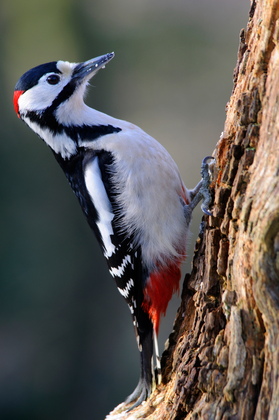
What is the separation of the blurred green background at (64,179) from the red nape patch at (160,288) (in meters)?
2.56

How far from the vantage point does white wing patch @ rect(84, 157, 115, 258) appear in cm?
262

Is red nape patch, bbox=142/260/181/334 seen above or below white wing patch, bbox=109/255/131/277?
below

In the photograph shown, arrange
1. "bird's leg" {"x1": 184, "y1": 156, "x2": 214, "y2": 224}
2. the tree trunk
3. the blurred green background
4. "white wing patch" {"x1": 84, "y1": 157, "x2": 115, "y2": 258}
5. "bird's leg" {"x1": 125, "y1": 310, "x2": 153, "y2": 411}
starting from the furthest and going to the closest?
the blurred green background → "white wing patch" {"x1": 84, "y1": 157, "x2": 115, "y2": 258} → "bird's leg" {"x1": 125, "y1": 310, "x2": 153, "y2": 411} → "bird's leg" {"x1": 184, "y1": 156, "x2": 214, "y2": 224} → the tree trunk

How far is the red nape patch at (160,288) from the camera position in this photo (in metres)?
Answer: 2.68

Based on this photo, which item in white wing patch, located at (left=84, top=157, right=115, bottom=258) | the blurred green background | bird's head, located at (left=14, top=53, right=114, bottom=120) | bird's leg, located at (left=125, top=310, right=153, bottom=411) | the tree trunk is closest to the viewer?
the tree trunk

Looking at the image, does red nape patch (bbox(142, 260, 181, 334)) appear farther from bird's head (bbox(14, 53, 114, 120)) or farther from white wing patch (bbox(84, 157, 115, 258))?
bird's head (bbox(14, 53, 114, 120))

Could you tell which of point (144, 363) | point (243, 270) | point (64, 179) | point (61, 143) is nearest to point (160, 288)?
point (144, 363)

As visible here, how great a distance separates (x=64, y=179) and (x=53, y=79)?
3.20 metres

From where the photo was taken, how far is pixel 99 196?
104 inches

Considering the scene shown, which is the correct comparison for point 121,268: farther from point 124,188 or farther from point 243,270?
point 243,270

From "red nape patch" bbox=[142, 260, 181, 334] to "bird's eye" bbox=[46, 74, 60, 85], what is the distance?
104 cm

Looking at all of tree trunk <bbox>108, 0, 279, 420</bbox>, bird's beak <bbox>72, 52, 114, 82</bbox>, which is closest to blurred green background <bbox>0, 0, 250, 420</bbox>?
bird's beak <bbox>72, 52, 114, 82</bbox>

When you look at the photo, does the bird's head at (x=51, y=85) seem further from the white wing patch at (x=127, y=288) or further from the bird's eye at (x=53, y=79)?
the white wing patch at (x=127, y=288)

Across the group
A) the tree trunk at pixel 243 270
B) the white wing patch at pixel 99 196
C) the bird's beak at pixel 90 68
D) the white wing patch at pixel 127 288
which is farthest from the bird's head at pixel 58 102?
the tree trunk at pixel 243 270
